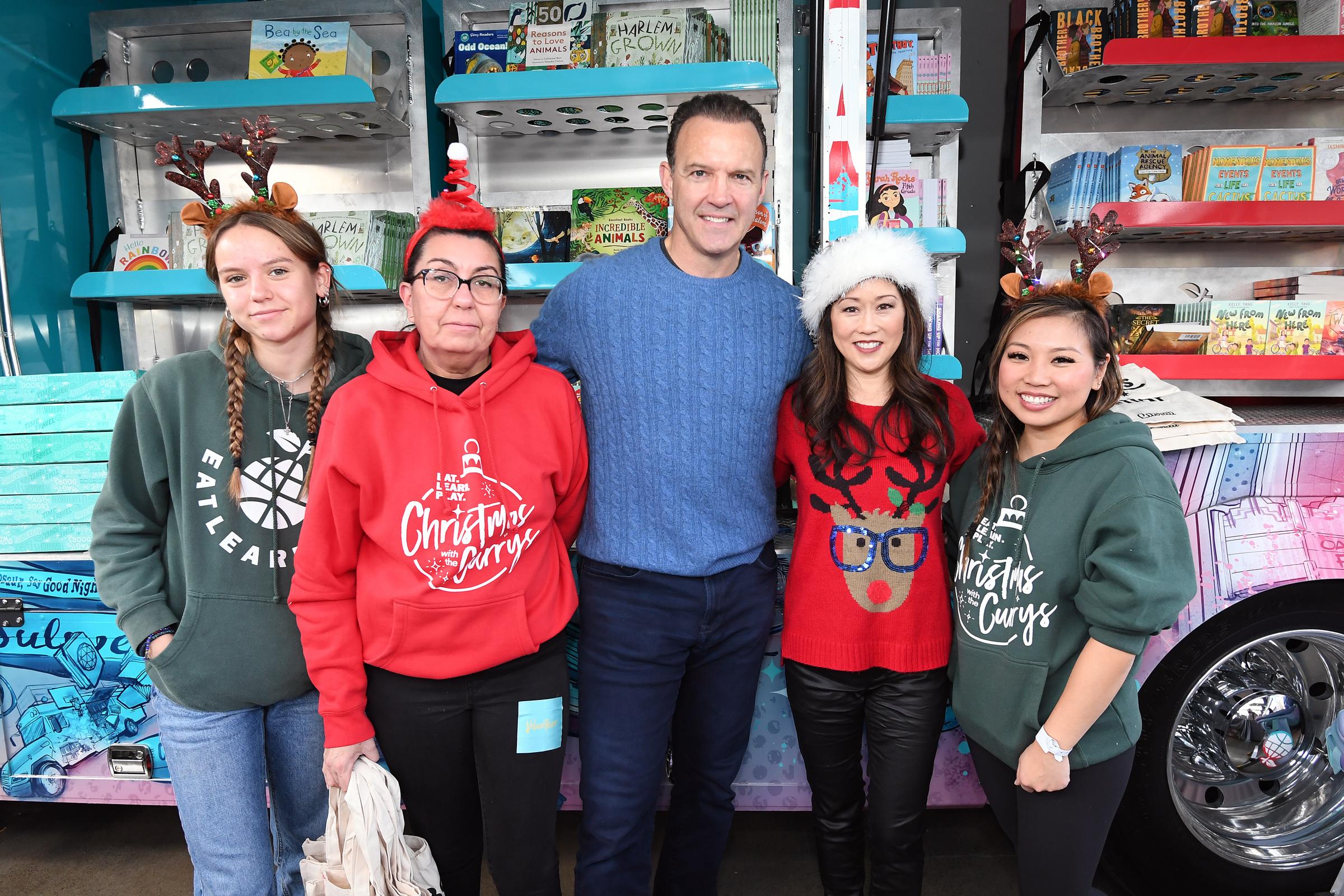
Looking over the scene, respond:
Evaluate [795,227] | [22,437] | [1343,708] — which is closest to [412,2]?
[795,227]

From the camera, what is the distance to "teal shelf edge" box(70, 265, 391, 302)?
2414 mm

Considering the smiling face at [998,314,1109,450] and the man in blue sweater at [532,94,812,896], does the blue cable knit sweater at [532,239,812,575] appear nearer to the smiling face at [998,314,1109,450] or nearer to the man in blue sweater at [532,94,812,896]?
the man in blue sweater at [532,94,812,896]

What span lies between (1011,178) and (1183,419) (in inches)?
57.6

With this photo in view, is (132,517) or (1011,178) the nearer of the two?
(132,517)

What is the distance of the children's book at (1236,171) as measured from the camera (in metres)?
2.52

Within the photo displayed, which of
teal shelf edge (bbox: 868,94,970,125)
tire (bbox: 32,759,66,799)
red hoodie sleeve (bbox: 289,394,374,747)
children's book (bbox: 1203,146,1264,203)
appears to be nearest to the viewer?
red hoodie sleeve (bbox: 289,394,374,747)

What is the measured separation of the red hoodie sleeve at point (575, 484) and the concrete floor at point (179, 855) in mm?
1146

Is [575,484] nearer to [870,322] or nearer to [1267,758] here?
[870,322]

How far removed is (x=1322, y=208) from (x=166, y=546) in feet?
11.7

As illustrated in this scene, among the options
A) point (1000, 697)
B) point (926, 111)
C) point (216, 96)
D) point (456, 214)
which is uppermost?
point (216, 96)

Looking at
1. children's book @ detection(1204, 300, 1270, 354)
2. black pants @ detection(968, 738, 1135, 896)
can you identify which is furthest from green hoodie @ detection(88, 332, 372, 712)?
children's book @ detection(1204, 300, 1270, 354)

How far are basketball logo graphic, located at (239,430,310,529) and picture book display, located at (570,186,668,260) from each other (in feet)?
4.56

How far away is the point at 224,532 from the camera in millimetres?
1398

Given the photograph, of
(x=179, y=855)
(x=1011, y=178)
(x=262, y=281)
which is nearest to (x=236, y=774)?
(x=262, y=281)
